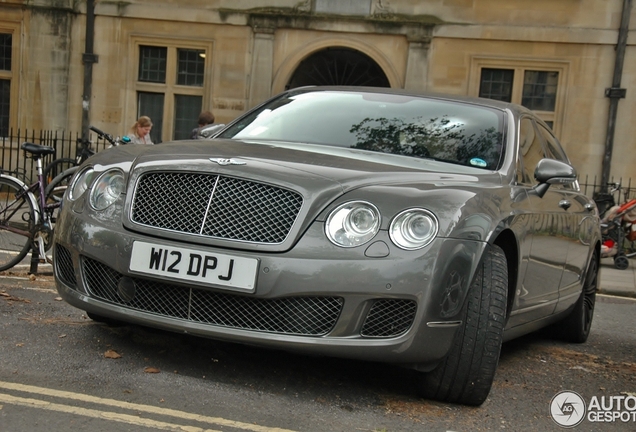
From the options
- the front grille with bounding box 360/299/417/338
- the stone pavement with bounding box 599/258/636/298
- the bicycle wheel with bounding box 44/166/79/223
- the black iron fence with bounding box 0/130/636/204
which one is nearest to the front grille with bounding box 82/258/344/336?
the front grille with bounding box 360/299/417/338

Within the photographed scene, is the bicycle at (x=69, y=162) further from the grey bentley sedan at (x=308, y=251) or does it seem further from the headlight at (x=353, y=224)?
the headlight at (x=353, y=224)

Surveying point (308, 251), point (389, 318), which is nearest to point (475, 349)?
point (389, 318)

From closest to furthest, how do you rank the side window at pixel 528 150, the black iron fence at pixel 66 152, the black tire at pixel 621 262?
the side window at pixel 528 150 < the black tire at pixel 621 262 < the black iron fence at pixel 66 152

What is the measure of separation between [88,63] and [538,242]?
16.3 metres

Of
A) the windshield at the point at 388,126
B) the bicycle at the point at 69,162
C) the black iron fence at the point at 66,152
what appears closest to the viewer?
the windshield at the point at 388,126

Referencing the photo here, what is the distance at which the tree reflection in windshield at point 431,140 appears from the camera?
5027 mm

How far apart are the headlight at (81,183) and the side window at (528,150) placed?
2.27 metres

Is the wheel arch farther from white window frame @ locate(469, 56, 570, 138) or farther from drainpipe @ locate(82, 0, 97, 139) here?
drainpipe @ locate(82, 0, 97, 139)

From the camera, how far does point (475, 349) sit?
13.6ft

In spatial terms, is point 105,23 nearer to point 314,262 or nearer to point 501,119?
point 501,119

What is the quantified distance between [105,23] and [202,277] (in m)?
16.9

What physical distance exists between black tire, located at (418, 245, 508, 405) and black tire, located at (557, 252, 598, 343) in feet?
8.40

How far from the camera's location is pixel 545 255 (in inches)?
207
